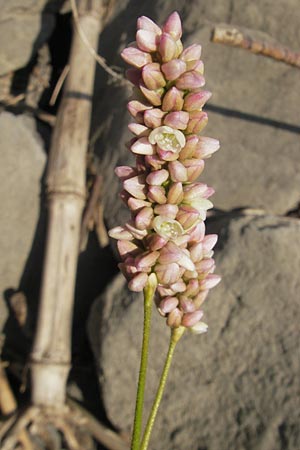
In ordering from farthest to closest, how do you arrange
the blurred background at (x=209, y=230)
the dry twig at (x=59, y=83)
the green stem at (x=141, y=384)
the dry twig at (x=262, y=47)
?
the dry twig at (x=59, y=83) < the blurred background at (x=209, y=230) < the dry twig at (x=262, y=47) < the green stem at (x=141, y=384)

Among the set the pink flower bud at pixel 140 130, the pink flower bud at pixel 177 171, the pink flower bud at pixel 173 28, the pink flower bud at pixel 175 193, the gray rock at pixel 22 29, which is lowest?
the gray rock at pixel 22 29

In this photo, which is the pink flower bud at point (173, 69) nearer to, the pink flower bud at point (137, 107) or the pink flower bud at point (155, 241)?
the pink flower bud at point (137, 107)

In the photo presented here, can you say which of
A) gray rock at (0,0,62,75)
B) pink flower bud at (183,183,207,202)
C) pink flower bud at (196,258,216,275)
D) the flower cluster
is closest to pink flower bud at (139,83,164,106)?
the flower cluster

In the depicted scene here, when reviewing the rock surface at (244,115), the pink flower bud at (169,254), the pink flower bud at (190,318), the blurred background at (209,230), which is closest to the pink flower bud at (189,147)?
the pink flower bud at (169,254)

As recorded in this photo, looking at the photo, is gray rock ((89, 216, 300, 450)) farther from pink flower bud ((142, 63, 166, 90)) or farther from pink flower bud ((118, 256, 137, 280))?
pink flower bud ((142, 63, 166, 90))

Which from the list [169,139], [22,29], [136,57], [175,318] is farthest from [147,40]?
[22,29]
